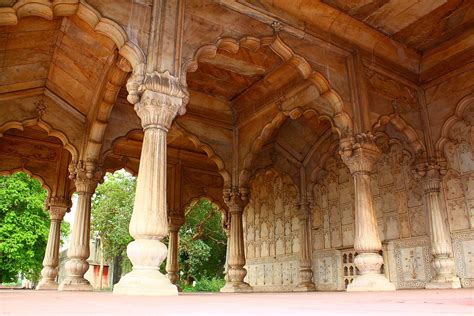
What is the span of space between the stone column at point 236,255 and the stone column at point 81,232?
3309 millimetres

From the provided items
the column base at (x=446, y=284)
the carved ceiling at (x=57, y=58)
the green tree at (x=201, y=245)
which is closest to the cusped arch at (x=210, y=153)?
the carved ceiling at (x=57, y=58)

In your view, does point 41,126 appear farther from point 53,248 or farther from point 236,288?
point 236,288

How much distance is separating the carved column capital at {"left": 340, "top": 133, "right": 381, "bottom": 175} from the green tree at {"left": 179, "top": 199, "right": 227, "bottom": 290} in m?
12.7

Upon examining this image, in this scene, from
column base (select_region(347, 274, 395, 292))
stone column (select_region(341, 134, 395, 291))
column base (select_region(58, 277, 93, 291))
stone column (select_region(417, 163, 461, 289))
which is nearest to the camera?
column base (select_region(347, 274, 395, 292))

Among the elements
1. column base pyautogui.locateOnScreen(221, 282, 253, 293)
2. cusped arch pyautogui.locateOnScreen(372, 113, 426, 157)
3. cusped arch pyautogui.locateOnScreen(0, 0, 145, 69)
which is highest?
cusped arch pyautogui.locateOnScreen(0, 0, 145, 69)

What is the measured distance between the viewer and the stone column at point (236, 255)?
34.2ft

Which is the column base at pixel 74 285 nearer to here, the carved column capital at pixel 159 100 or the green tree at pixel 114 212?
the carved column capital at pixel 159 100

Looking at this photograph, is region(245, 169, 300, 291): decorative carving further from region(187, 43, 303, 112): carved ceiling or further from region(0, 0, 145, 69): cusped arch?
region(0, 0, 145, 69): cusped arch

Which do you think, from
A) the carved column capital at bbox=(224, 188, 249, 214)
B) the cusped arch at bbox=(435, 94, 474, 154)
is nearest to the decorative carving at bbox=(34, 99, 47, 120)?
the carved column capital at bbox=(224, 188, 249, 214)

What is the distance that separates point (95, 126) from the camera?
10234 millimetres

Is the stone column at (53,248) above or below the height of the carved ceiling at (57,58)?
below

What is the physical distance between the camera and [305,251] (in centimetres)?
1316

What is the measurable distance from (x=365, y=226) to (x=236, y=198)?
4.14 metres

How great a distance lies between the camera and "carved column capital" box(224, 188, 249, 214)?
37.2 feet
